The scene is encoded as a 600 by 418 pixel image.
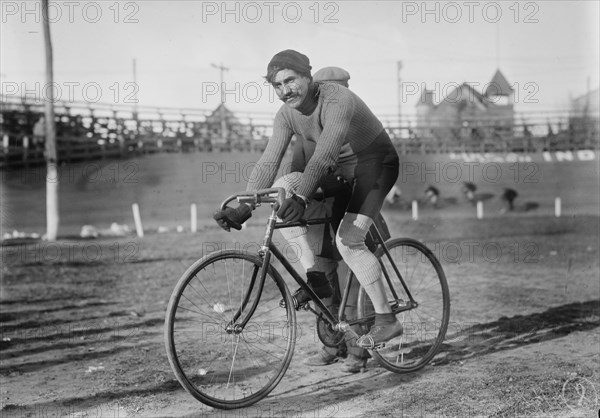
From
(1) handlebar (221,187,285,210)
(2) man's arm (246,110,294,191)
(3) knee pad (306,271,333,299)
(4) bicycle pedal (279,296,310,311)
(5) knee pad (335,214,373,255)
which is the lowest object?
(4) bicycle pedal (279,296,310,311)

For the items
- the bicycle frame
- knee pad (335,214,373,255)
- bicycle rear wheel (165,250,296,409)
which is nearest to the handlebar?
the bicycle frame

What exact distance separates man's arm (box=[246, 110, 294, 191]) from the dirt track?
3.94ft

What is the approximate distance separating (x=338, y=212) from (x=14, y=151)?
16.2m

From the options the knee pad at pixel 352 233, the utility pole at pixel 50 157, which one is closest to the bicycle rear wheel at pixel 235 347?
the knee pad at pixel 352 233

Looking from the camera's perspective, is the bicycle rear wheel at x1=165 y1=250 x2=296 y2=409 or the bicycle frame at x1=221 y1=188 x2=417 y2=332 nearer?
the bicycle rear wheel at x1=165 y1=250 x2=296 y2=409

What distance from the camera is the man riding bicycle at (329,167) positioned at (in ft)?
11.4

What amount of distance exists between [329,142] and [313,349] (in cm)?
182

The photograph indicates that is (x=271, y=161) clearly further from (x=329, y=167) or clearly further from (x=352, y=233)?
(x=352, y=233)

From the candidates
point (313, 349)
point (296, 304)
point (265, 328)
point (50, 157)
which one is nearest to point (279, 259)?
point (296, 304)

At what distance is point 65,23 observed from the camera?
503 cm

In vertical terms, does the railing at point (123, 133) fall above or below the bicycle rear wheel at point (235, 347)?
above

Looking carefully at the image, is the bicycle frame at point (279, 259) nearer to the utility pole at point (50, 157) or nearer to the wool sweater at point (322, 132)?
the wool sweater at point (322, 132)

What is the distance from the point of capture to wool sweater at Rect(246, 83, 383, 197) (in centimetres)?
345

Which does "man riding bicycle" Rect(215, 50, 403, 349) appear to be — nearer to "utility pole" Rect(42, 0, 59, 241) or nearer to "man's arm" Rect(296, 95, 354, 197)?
"man's arm" Rect(296, 95, 354, 197)
